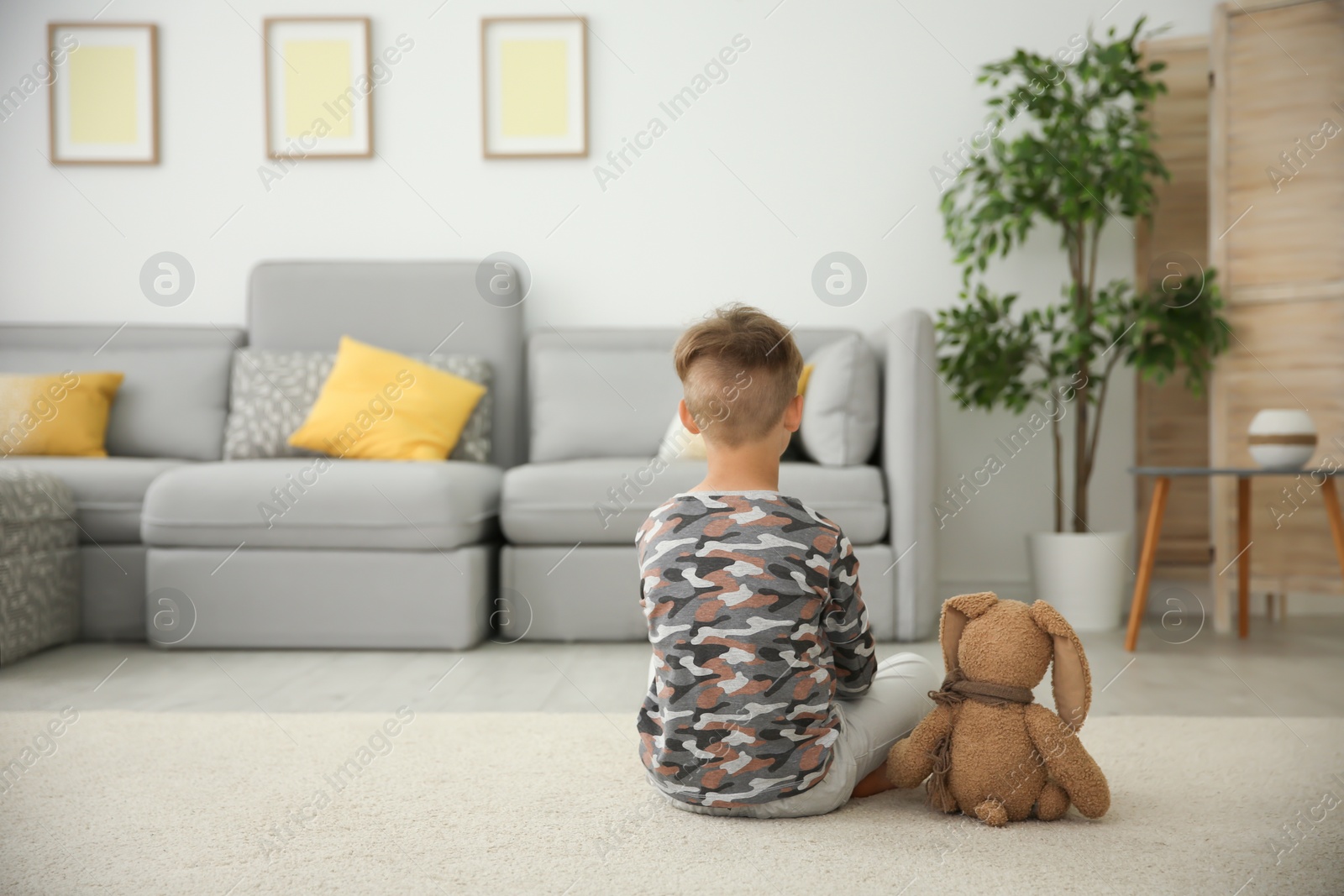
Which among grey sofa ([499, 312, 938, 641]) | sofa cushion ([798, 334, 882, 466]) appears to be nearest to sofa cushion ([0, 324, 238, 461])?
grey sofa ([499, 312, 938, 641])

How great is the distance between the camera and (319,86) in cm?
324

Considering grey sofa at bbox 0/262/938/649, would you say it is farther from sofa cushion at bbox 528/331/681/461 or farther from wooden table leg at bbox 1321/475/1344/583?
wooden table leg at bbox 1321/475/1344/583

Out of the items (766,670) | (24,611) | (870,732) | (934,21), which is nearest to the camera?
(766,670)

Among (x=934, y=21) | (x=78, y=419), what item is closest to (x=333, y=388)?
(x=78, y=419)

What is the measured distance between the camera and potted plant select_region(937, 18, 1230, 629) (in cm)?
262

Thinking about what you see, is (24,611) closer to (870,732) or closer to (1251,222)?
(870,732)

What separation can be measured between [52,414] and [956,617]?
8.69 ft

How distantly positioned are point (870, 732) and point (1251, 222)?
7.31ft

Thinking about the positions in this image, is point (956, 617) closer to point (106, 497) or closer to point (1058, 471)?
point (1058, 471)

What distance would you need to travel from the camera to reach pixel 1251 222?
2.67m

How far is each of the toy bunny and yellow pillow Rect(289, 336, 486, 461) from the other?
5.98ft

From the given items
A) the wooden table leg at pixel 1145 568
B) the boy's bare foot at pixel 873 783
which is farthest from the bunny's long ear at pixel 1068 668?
the wooden table leg at pixel 1145 568

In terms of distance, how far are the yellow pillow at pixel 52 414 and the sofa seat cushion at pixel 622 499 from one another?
1.33m

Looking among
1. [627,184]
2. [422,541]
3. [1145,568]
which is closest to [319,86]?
[627,184]
